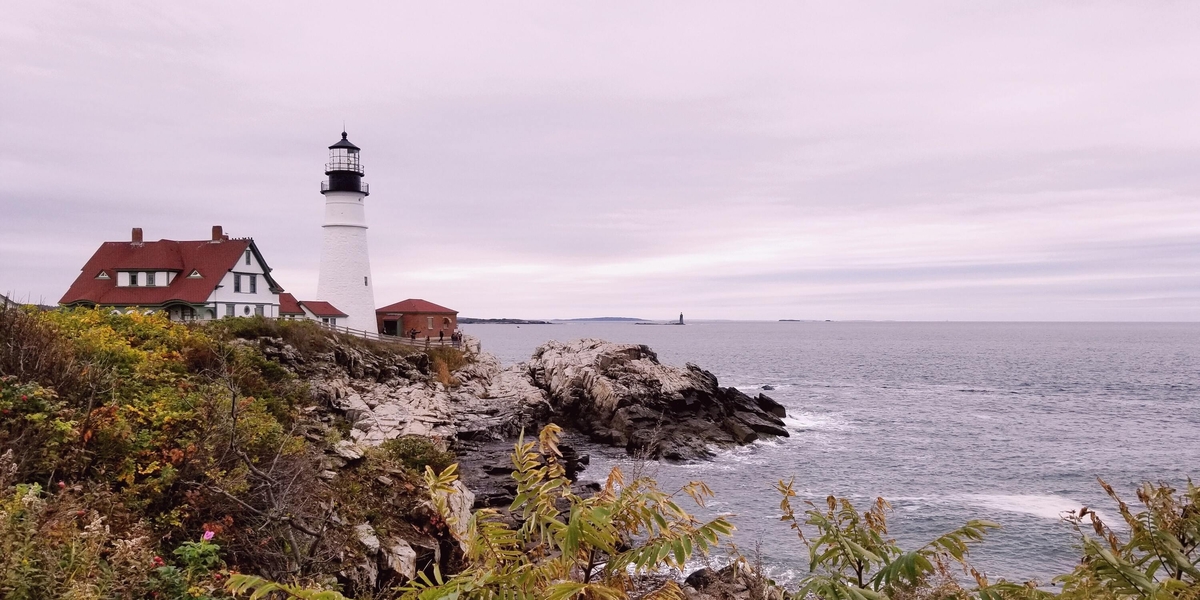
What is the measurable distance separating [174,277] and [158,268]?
0.85m

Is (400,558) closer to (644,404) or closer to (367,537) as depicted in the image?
(367,537)

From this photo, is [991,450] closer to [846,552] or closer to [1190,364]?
[846,552]

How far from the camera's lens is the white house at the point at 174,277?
36125 millimetres

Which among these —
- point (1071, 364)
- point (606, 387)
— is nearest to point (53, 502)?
point (606, 387)

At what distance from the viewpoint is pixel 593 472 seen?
29047 mm

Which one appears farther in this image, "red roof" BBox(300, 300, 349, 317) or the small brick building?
the small brick building

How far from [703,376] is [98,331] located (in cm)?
3384

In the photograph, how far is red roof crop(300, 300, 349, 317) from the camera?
140ft

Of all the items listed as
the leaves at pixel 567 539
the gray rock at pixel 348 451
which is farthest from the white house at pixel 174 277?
the leaves at pixel 567 539

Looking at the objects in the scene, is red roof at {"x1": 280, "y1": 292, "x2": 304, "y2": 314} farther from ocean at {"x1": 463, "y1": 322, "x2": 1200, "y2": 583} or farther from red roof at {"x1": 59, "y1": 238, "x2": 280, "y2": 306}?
ocean at {"x1": 463, "y1": 322, "x2": 1200, "y2": 583}

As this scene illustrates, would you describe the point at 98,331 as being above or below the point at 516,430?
above

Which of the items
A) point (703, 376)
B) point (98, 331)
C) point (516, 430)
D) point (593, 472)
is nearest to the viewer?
point (98, 331)

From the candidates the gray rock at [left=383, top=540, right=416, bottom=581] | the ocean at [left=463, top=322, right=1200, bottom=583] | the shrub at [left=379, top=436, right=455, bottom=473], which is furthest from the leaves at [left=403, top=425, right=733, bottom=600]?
the shrub at [left=379, top=436, right=455, bottom=473]

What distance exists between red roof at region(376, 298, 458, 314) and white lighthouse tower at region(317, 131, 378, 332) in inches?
238
